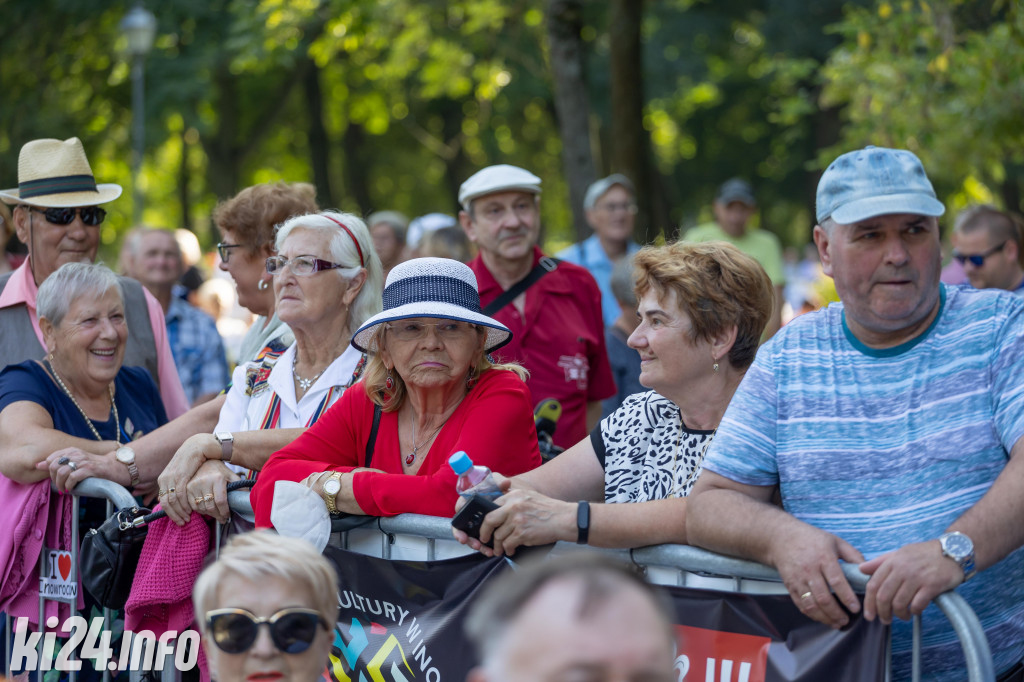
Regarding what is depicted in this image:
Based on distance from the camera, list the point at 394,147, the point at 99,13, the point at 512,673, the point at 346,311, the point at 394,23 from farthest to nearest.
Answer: the point at 394,147 → the point at 99,13 → the point at 394,23 → the point at 346,311 → the point at 512,673

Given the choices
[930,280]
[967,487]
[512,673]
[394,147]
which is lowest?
[512,673]

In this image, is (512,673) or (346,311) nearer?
(512,673)

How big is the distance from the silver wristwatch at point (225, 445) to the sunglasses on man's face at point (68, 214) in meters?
1.98

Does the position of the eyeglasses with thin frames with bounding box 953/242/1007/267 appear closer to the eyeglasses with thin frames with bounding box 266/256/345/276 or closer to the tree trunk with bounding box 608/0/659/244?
the tree trunk with bounding box 608/0/659/244

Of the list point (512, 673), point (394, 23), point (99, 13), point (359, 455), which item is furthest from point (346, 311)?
point (99, 13)

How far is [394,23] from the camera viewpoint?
1644 centimetres

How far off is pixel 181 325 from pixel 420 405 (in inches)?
169

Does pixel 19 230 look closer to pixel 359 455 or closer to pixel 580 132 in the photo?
pixel 359 455

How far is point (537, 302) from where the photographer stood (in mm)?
6230

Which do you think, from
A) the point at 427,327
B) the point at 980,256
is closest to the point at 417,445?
the point at 427,327

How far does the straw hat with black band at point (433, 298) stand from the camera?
4016 millimetres

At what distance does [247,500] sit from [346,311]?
1014mm

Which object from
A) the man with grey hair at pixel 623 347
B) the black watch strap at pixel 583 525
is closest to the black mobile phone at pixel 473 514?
the black watch strap at pixel 583 525

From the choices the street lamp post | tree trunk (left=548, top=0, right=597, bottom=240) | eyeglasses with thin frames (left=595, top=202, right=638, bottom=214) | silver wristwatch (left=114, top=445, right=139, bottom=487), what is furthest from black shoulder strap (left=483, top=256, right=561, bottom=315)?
the street lamp post
